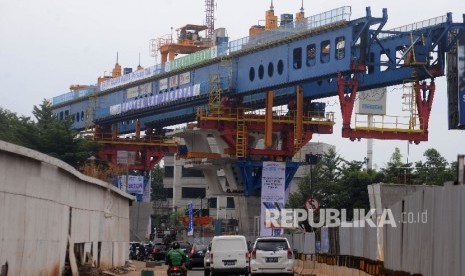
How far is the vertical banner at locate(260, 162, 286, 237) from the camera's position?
7788cm

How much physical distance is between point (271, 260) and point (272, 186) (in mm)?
38132


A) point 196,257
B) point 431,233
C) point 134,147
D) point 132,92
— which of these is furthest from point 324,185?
point 431,233

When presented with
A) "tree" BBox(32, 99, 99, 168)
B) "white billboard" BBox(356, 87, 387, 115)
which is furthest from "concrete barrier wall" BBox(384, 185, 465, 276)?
"tree" BBox(32, 99, 99, 168)

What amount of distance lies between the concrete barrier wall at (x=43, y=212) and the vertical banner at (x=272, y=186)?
3560 centimetres

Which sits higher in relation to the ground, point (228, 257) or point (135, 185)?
point (135, 185)

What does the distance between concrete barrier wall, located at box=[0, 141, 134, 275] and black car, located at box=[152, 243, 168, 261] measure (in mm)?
29069

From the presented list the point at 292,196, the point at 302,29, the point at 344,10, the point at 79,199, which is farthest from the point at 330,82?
the point at 292,196

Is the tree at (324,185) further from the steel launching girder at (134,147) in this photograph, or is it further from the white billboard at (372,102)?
the white billboard at (372,102)

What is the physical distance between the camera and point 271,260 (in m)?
40.4

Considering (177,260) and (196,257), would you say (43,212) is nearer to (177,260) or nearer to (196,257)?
(177,260)

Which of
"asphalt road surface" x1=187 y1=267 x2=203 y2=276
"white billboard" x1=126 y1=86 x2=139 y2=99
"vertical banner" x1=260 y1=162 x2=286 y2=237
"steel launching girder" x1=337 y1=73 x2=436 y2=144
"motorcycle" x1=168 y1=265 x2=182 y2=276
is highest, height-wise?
"white billboard" x1=126 y1=86 x2=139 y2=99

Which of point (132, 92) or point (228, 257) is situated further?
point (132, 92)

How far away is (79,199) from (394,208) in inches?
521

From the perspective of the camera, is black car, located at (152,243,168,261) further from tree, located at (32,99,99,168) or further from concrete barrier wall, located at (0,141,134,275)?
concrete barrier wall, located at (0,141,134,275)
